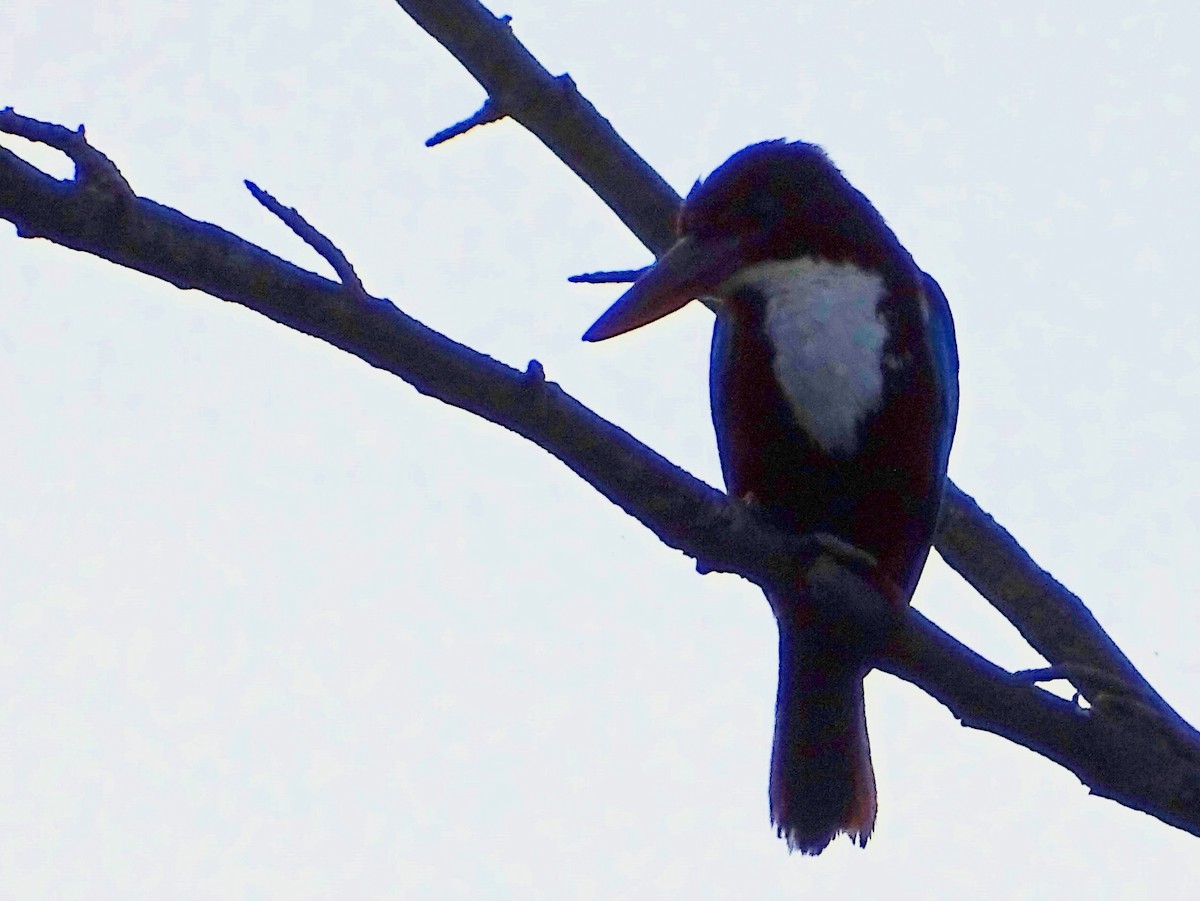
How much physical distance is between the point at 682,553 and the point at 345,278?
63 centimetres

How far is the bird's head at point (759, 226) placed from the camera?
3408mm

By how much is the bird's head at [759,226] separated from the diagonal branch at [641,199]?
5.9 inches

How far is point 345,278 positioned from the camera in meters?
2.15

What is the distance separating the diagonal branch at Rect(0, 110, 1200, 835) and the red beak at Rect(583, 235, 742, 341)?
74 cm

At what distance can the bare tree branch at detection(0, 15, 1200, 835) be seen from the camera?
2055mm

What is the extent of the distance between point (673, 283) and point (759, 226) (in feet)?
0.95

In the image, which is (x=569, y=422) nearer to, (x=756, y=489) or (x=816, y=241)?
(x=756, y=489)

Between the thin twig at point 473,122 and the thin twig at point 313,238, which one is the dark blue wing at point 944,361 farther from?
the thin twig at point 313,238

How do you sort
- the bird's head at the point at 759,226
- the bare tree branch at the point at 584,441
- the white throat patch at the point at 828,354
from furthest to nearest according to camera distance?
the bird's head at the point at 759,226
the white throat patch at the point at 828,354
the bare tree branch at the point at 584,441

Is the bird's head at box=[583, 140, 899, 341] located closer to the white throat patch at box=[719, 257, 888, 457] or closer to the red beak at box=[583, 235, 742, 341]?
the red beak at box=[583, 235, 742, 341]

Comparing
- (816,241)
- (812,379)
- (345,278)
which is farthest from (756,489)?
(345,278)

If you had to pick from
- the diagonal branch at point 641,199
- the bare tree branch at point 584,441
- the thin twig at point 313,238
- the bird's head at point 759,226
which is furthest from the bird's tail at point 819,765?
the thin twig at point 313,238

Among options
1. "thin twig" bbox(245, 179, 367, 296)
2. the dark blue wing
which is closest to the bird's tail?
the dark blue wing

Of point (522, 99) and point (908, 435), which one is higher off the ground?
point (522, 99)
